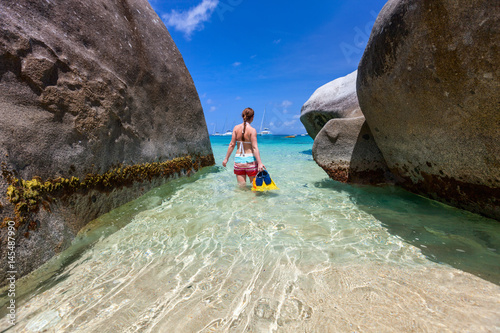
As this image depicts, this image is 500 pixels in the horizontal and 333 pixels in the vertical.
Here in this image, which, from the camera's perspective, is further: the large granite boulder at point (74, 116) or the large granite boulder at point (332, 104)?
the large granite boulder at point (332, 104)

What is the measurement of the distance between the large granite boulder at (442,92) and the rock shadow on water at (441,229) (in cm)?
25

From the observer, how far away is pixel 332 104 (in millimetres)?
7336

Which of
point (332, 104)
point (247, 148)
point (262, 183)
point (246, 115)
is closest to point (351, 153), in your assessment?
point (262, 183)

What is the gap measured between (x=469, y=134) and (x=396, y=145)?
1.21 meters

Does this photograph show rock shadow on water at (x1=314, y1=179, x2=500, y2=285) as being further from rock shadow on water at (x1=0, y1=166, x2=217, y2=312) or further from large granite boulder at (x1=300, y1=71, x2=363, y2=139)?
rock shadow on water at (x1=0, y1=166, x2=217, y2=312)

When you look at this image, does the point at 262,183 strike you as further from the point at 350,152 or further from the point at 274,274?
the point at 274,274

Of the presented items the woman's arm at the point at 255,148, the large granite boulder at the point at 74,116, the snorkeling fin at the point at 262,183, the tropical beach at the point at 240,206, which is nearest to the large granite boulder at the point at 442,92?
the tropical beach at the point at 240,206

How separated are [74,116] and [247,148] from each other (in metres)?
3.05

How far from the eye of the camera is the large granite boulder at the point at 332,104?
21.2 feet

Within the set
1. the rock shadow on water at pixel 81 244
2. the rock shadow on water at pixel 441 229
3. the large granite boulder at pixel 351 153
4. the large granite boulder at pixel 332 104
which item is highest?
the large granite boulder at pixel 332 104

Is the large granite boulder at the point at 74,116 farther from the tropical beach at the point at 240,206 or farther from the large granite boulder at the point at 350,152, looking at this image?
the large granite boulder at the point at 350,152

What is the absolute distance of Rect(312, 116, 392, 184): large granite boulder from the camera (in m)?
4.88

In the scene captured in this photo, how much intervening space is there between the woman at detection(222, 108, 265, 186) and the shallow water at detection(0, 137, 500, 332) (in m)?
1.46

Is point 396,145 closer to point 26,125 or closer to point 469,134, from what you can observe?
point 469,134
